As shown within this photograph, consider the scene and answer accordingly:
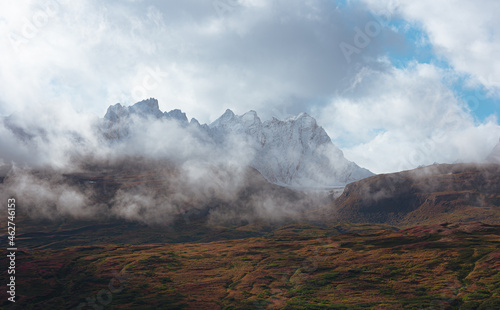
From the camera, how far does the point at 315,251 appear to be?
17938 cm

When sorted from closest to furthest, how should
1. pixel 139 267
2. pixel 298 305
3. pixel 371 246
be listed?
pixel 298 305
pixel 139 267
pixel 371 246

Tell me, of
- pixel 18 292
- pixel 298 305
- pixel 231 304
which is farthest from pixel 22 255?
pixel 298 305

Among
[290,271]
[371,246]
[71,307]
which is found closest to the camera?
[71,307]

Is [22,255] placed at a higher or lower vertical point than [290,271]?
higher

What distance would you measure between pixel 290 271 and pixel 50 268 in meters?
116

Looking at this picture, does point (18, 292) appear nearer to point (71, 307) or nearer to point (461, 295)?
point (71, 307)

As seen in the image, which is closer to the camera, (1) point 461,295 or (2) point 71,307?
(1) point 461,295

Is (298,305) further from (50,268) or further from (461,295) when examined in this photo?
(50,268)

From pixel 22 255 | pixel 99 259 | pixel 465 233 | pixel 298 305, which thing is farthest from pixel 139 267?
pixel 465 233

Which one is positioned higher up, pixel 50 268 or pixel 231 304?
pixel 50 268

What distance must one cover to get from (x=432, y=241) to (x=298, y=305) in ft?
333

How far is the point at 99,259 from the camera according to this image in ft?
619

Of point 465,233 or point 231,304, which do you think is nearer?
point 231,304

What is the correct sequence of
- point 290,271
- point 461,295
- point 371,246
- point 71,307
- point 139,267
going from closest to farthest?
point 461,295 < point 71,307 < point 290,271 < point 139,267 < point 371,246
